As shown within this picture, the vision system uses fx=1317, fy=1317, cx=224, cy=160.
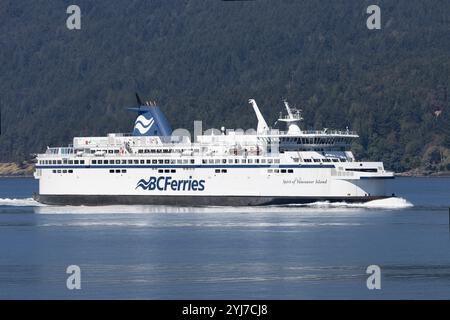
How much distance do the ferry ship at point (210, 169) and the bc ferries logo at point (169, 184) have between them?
0.06 meters

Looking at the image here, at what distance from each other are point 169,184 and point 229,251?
89.8ft

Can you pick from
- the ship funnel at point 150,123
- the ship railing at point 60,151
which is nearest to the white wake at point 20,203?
Result: the ship railing at point 60,151

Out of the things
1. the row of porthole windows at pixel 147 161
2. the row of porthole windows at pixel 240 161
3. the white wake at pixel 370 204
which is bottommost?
the white wake at pixel 370 204

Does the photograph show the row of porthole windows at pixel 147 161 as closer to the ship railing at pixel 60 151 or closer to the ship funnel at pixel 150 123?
the ship railing at pixel 60 151

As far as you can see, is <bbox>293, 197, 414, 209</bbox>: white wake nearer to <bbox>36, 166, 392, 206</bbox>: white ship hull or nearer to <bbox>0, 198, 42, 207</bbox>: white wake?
<bbox>36, 166, 392, 206</bbox>: white ship hull

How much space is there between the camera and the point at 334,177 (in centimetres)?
7969

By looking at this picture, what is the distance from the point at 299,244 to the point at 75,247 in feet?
33.2

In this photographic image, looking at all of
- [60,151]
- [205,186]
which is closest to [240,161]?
[205,186]

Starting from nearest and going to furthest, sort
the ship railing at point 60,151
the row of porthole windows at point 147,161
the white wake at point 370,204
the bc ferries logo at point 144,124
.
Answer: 1. the white wake at point 370,204
2. the row of porthole windows at point 147,161
3. the bc ferries logo at point 144,124
4. the ship railing at point 60,151

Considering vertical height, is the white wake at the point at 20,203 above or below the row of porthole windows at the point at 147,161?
below

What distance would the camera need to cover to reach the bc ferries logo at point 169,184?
273 feet

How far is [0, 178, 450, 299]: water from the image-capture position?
4556cm

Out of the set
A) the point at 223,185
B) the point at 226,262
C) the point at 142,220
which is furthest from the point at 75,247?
the point at 223,185
